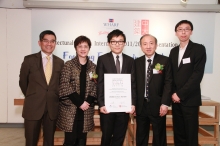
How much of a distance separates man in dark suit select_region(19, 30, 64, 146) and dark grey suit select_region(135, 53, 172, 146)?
3.34 feet

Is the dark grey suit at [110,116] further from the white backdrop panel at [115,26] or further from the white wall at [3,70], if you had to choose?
the white wall at [3,70]

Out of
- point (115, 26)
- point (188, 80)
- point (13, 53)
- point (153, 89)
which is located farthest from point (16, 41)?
point (188, 80)

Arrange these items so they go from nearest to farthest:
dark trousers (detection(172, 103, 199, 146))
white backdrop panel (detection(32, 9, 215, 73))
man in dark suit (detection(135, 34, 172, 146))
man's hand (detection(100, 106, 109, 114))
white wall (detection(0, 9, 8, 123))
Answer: man's hand (detection(100, 106, 109, 114)), man in dark suit (detection(135, 34, 172, 146)), dark trousers (detection(172, 103, 199, 146)), white backdrop panel (detection(32, 9, 215, 73)), white wall (detection(0, 9, 8, 123))

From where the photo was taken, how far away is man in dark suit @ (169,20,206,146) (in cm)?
255

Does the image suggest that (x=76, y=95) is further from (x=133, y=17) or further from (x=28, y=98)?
(x=133, y=17)

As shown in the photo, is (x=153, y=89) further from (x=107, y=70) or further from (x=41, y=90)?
(x=41, y=90)

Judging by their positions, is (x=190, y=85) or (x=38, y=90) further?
(x=190, y=85)

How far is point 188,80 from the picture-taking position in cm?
255

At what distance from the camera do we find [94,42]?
14.4 ft

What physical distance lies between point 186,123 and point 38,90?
1.90 meters

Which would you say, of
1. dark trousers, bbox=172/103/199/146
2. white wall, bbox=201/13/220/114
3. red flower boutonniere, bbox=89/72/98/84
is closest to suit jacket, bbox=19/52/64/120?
red flower boutonniere, bbox=89/72/98/84

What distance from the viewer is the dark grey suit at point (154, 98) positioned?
2473 millimetres

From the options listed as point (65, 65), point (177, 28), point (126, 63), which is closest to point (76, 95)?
point (65, 65)

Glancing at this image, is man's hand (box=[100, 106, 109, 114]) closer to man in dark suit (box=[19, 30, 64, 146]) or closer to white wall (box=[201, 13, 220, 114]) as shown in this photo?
man in dark suit (box=[19, 30, 64, 146])
